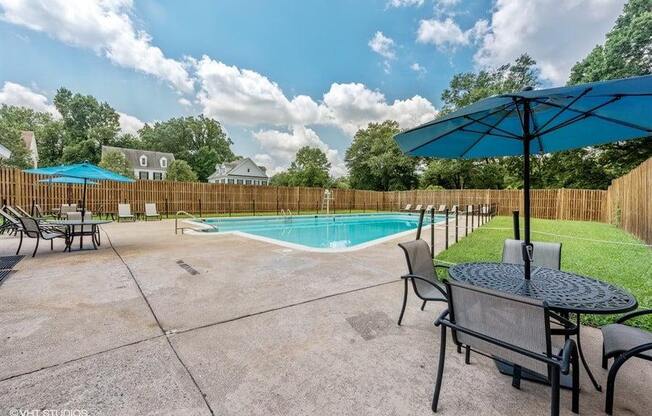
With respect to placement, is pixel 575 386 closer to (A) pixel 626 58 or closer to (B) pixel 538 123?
(B) pixel 538 123

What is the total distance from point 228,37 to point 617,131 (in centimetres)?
1486

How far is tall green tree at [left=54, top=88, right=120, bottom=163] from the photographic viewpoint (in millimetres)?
32844

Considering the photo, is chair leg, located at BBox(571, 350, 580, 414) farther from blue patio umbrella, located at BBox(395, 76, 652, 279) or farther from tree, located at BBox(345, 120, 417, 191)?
tree, located at BBox(345, 120, 417, 191)

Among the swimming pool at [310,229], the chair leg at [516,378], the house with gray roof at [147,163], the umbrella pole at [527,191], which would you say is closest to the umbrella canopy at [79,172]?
the swimming pool at [310,229]

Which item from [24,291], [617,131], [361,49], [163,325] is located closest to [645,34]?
[361,49]

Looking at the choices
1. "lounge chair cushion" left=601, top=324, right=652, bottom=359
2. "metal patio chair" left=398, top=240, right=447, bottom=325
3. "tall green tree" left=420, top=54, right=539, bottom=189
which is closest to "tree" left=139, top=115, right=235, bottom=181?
"tall green tree" left=420, top=54, right=539, bottom=189

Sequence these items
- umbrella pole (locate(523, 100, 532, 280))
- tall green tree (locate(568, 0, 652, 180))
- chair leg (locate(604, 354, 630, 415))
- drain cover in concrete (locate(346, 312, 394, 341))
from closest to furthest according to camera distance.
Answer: chair leg (locate(604, 354, 630, 415))
umbrella pole (locate(523, 100, 532, 280))
drain cover in concrete (locate(346, 312, 394, 341))
tall green tree (locate(568, 0, 652, 180))

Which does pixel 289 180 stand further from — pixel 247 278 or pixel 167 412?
pixel 167 412

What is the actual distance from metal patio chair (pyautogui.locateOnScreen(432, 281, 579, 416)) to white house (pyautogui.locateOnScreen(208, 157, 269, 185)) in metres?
37.5

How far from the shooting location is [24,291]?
3326mm

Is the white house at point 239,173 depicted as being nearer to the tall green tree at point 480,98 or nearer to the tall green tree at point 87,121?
the tall green tree at point 87,121

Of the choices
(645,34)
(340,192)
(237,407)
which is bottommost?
(237,407)

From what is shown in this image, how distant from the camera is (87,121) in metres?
35.0

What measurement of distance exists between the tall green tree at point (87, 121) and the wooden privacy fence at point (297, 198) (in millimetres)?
24774
